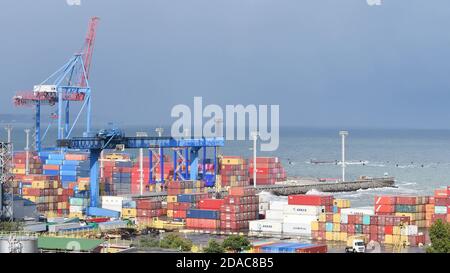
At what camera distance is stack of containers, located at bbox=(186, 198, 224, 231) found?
2998 centimetres

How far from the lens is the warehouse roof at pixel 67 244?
60.6ft

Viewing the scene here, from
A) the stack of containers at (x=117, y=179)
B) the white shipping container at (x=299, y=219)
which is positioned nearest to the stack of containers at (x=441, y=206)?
the white shipping container at (x=299, y=219)

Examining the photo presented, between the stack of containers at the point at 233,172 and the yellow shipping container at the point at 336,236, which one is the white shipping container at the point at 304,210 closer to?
the yellow shipping container at the point at 336,236

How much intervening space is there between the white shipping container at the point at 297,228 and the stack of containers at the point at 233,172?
16329 millimetres

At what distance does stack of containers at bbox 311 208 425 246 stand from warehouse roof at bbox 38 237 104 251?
956 centimetres

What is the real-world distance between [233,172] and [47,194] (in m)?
14.0

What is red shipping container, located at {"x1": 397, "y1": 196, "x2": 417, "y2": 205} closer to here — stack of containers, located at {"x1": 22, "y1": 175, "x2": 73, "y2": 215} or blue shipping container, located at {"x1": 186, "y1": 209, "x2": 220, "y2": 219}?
→ blue shipping container, located at {"x1": 186, "y1": 209, "x2": 220, "y2": 219}

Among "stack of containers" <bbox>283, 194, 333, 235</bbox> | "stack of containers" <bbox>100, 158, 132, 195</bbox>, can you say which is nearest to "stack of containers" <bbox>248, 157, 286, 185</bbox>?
"stack of containers" <bbox>100, 158, 132, 195</bbox>

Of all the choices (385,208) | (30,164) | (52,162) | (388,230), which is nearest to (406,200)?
(385,208)

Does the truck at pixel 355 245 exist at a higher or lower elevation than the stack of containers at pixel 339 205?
lower

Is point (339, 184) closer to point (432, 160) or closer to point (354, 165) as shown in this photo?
point (354, 165)

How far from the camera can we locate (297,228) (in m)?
28.5

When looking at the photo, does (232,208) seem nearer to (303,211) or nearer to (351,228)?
(303,211)
